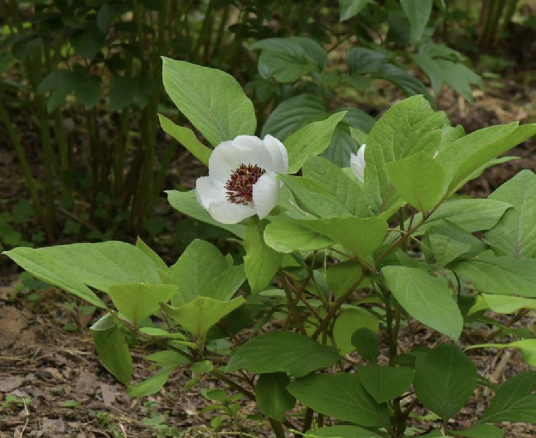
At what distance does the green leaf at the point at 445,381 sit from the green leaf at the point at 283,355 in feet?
0.37

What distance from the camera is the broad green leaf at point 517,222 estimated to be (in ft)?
3.52

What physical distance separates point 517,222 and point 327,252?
25 cm

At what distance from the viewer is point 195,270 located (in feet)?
3.68

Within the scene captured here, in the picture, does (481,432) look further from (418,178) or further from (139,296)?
(139,296)

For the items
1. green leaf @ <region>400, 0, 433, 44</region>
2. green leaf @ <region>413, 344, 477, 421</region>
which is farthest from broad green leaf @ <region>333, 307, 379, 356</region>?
green leaf @ <region>400, 0, 433, 44</region>

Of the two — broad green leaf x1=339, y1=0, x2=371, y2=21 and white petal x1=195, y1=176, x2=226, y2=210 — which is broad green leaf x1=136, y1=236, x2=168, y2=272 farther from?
broad green leaf x1=339, y1=0, x2=371, y2=21

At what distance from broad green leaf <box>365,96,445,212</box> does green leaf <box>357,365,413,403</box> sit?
220mm

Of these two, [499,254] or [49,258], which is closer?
[49,258]

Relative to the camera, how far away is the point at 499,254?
1.09 meters

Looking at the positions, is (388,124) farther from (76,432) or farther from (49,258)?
(76,432)

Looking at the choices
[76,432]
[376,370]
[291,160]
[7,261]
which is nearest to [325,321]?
[376,370]

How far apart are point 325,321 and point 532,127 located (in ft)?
1.28

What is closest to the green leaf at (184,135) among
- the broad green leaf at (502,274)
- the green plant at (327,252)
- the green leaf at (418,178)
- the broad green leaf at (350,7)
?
the green plant at (327,252)

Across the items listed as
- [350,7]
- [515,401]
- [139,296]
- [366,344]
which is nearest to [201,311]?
[139,296]
